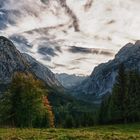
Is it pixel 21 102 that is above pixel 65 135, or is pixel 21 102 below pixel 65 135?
above

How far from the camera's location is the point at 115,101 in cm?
11319

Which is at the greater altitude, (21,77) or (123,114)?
(21,77)

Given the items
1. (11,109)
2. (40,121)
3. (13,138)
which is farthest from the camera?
(40,121)

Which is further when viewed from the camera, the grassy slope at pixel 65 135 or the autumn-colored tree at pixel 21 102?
the autumn-colored tree at pixel 21 102

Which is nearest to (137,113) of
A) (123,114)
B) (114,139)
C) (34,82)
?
(123,114)

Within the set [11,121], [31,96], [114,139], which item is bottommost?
[114,139]

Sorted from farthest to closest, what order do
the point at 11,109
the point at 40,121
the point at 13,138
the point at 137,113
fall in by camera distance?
1. the point at 40,121
2. the point at 137,113
3. the point at 11,109
4. the point at 13,138

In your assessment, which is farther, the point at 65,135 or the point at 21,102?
the point at 21,102

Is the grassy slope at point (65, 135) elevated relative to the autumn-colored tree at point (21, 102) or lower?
lower

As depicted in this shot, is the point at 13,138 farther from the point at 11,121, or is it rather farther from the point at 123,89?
the point at 123,89

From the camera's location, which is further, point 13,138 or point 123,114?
point 123,114

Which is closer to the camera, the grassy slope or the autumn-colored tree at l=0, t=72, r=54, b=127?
the grassy slope

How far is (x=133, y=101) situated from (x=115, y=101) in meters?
5.43

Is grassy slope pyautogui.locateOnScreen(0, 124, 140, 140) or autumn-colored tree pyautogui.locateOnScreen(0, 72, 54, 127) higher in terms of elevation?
autumn-colored tree pyautogui.locateOnScreen(0, 72, 54, 127)
